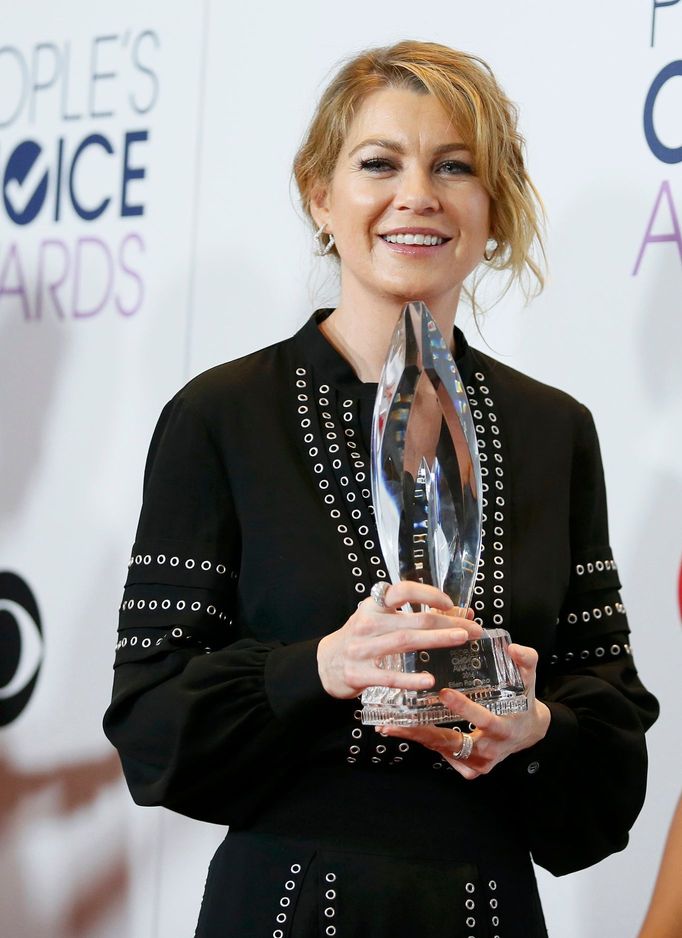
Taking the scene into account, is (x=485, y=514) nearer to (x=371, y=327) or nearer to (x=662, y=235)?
(x=371, y=327)

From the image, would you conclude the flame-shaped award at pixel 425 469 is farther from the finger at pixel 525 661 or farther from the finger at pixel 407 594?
the finger at pixel 407 594

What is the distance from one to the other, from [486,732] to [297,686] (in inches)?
6.7

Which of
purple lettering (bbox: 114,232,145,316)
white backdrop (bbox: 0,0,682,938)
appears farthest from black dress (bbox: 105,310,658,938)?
purple lettering (bbox: 114,232,145,316)

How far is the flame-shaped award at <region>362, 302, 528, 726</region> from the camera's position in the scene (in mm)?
1201

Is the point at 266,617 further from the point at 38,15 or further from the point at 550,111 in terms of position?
the point at 38,15

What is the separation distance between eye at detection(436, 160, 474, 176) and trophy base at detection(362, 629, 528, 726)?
0.50 metres

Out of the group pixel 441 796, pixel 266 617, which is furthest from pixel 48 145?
pixel 441 796

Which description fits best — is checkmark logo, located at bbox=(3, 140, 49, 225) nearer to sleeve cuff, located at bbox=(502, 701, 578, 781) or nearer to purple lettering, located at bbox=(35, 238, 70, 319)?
purple lettering, located at bbox=(35, 238, 70, 319)

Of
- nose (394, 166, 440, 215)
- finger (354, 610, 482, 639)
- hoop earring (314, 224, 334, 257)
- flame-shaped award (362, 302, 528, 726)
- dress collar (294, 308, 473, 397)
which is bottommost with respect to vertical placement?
finger (354, 610, 482, 639)

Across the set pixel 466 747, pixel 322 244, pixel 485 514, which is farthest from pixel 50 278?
pixel 466 747

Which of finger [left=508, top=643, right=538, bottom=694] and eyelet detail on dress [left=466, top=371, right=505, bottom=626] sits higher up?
eyelet detail on dress [left=466, top=371, right=505, bottom=626]

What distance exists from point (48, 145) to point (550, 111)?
0.95 metres

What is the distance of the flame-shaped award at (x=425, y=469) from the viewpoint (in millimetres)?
1201

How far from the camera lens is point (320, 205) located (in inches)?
60.4
